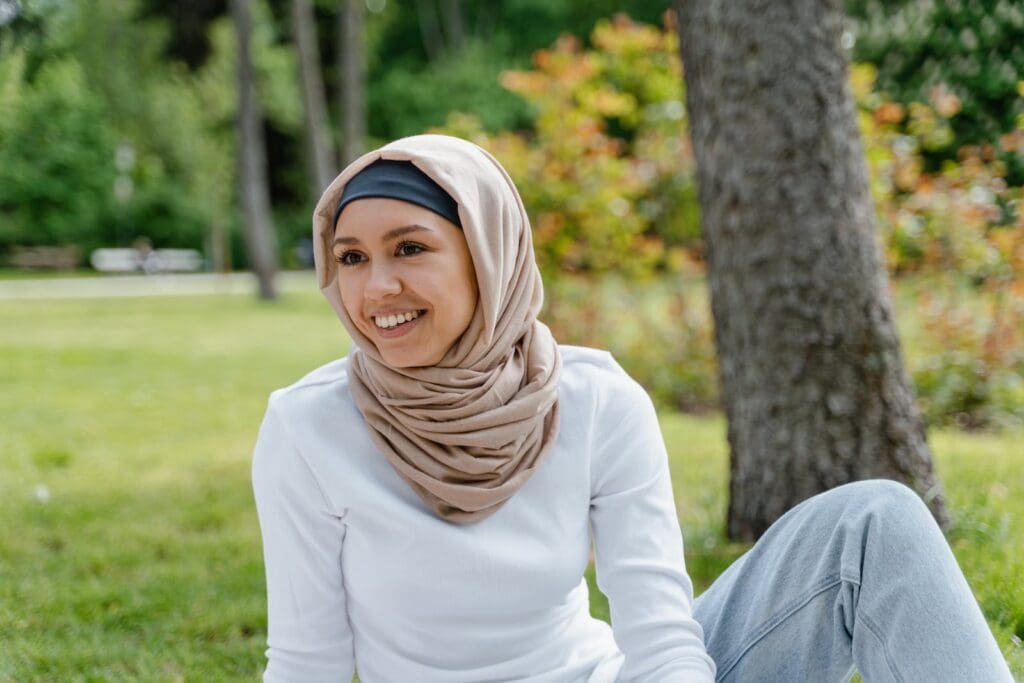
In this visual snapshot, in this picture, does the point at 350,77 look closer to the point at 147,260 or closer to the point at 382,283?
the point at 147,260

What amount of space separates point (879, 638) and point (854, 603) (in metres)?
0.08

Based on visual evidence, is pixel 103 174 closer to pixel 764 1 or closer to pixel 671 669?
pixel 764 1

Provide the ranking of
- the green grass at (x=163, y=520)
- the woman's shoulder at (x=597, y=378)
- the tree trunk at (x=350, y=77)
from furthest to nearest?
the tree trunk at (x=350, y=77) → the green grass at (x=163, y=520) → the woman's shoulder at (x=597, y=378)

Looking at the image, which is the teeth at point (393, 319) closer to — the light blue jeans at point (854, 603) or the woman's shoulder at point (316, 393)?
the woman's shoulder at point (316, 393)

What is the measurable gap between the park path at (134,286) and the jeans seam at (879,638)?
17.2 meters

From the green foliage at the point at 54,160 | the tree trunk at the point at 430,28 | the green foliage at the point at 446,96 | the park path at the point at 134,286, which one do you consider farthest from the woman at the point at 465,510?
the tree trunk at the point at 430,28

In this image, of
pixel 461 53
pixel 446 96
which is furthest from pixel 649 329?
pixel 461 53

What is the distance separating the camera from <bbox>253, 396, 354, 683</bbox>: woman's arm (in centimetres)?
179

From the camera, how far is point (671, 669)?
177cm

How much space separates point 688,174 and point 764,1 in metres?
4.33

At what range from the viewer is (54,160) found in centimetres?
1074

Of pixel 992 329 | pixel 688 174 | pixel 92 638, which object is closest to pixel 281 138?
pixel 688 174

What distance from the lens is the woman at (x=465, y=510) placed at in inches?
68.9

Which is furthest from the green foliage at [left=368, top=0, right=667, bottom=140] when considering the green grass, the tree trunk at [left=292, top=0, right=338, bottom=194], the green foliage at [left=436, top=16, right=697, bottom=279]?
the green grass
